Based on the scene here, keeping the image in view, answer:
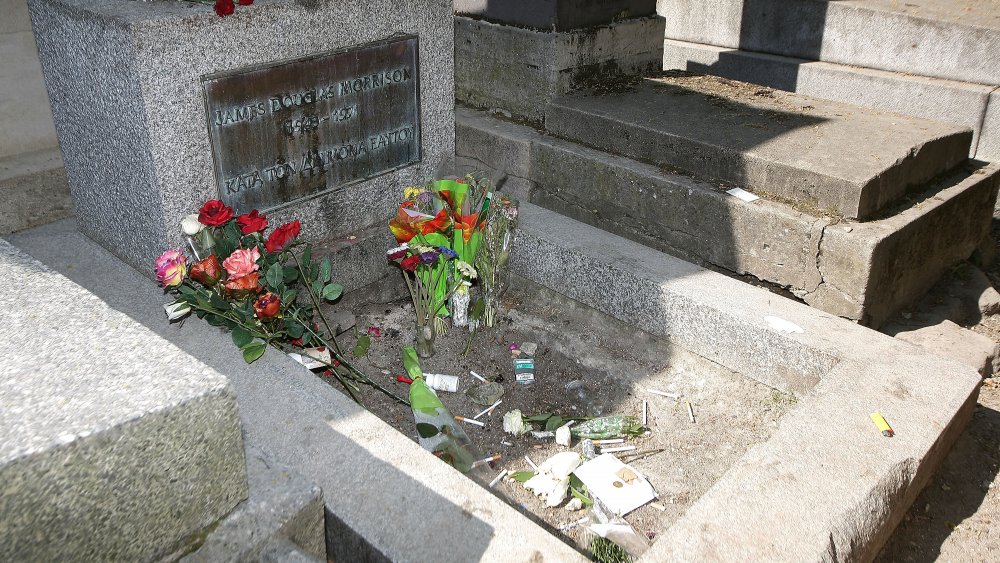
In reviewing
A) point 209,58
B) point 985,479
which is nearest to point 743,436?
point 985,479

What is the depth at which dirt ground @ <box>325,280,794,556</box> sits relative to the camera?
2.71 m

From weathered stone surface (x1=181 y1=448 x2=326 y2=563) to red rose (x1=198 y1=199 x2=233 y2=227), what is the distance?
116cm

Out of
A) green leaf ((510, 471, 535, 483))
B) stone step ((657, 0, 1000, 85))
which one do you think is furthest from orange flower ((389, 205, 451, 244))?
stone step ((657, 0, 1000, 85))

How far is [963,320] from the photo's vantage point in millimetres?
4062

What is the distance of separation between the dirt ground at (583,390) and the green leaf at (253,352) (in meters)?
0.57

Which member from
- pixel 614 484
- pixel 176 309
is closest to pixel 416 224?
pixel 176 309

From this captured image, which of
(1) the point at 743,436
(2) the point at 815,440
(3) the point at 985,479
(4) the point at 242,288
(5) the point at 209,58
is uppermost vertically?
(5) the point at 209,58

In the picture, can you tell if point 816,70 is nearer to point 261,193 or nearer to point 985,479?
point 985,479

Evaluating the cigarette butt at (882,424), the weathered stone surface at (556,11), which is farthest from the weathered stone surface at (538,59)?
the cigarette butt at (882,424)

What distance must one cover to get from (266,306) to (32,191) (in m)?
1.55

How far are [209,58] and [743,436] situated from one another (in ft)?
7.82

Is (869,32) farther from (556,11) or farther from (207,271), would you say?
(207,271)

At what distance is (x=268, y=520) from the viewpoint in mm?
1739

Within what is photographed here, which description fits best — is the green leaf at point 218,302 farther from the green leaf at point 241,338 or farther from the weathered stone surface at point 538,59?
the weathered stone surface at point 538,59
